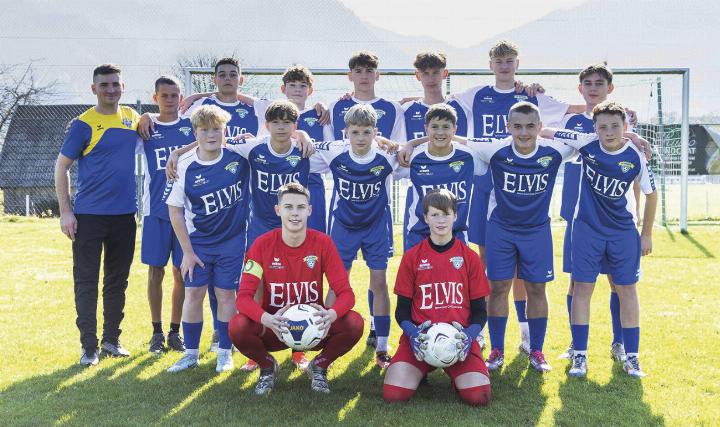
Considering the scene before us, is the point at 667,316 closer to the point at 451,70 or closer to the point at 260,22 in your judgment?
the point at 451,70

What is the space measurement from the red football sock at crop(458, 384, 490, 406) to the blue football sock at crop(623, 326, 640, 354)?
Answer: 117 centimetres

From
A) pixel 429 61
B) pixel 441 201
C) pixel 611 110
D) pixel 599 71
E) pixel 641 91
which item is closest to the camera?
pixel 441 201

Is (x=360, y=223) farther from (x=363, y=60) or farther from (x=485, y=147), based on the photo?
(x=363, y=60)

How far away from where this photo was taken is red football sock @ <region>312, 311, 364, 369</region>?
3.59 meters

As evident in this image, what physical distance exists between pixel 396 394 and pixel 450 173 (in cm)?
149

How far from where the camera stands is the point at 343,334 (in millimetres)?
3590

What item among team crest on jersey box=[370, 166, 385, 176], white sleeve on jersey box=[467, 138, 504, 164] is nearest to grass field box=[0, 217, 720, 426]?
team crest on jersey box=[370, 166, 385, 176]

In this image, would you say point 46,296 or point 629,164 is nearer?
point 629,164

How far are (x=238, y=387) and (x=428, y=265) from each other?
1.36 metres

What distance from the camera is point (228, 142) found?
422 cm

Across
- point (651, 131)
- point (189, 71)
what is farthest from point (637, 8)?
point (189, 71)

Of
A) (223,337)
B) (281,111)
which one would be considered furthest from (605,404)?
(281,111)

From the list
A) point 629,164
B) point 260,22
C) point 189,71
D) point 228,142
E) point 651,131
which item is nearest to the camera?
point 629,164

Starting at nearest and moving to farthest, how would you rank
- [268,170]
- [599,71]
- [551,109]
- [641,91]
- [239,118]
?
[268,170], [599,71], [551,109], [239,118], [641,91]
